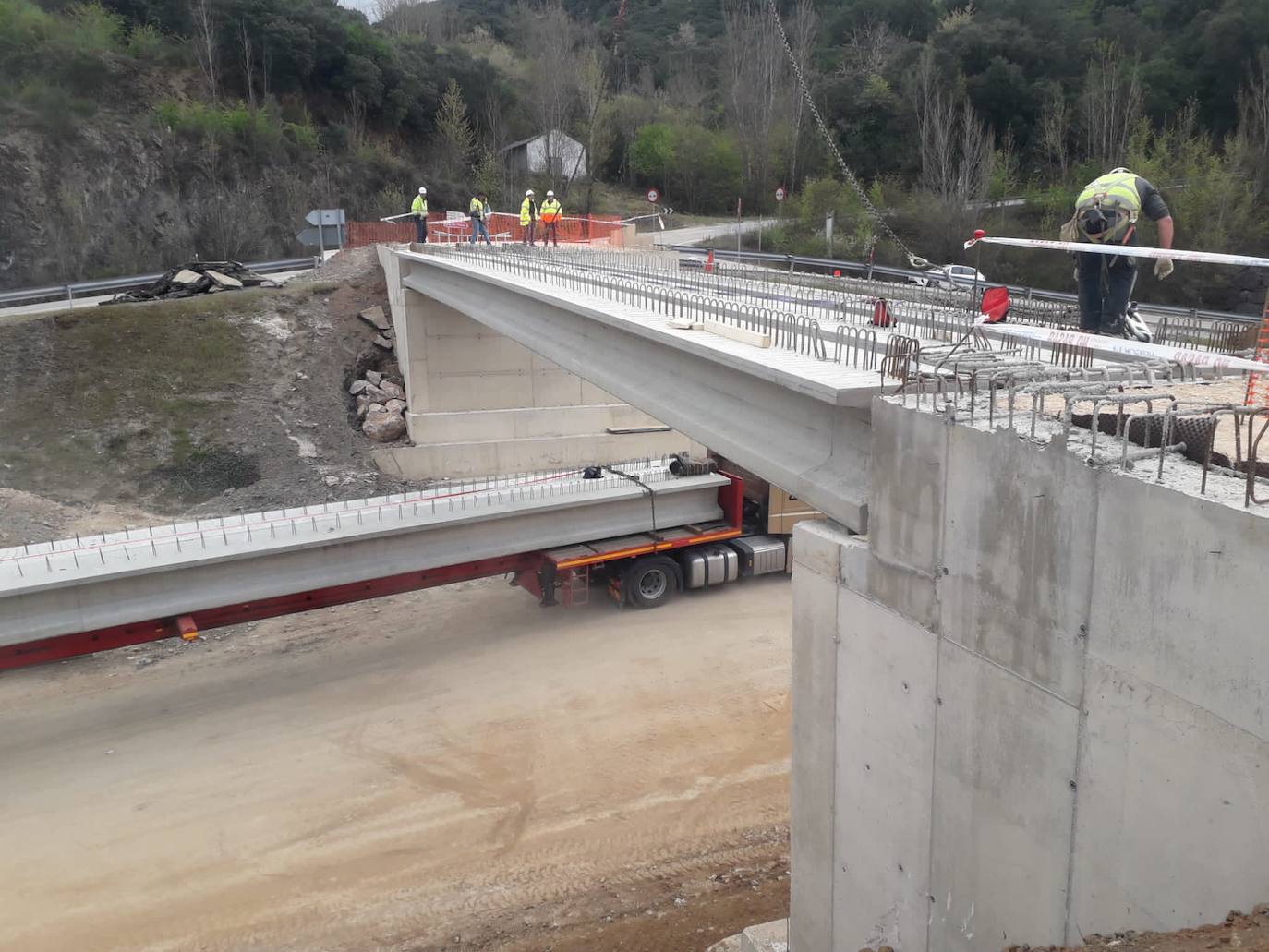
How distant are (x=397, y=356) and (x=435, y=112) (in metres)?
39.6

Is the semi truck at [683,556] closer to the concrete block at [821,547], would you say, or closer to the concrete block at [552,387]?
the concrete block at [552,387]

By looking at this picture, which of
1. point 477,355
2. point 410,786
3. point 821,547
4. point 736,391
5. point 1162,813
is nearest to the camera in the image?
point 1162,813

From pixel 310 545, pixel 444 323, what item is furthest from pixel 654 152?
pixel 310 545

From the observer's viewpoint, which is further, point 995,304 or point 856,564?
point 995,304

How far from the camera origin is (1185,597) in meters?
4.62

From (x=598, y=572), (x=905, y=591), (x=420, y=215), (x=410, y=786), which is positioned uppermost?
(x=420, y=215)

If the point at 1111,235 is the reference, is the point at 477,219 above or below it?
above

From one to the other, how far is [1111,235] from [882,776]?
15.9 feet

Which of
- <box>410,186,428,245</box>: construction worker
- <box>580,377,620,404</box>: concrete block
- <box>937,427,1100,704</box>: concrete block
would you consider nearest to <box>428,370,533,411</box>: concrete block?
<box>580,377,620,404</box>: concrete block

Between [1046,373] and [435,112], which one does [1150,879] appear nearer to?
[1046,373]

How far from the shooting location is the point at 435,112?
204 ft

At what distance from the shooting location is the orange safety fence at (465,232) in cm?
3334

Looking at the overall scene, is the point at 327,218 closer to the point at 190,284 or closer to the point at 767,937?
the point at 190,284

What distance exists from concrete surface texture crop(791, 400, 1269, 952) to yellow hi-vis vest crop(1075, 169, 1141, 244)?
126 inches
